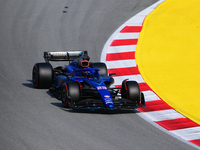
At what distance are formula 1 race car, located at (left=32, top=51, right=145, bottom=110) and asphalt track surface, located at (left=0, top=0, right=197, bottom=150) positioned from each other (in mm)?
311

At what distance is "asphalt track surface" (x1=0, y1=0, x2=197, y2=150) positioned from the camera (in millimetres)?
8492

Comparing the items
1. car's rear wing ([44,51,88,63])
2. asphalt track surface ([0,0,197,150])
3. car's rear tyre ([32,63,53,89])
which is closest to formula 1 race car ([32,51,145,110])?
car's rear tyre ([32,63,53,89])

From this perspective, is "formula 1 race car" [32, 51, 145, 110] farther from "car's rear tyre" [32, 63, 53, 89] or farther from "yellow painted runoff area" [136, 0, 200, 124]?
"yellow painted runoff area" [136, 0, 200, 124]

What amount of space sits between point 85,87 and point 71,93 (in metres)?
0.60

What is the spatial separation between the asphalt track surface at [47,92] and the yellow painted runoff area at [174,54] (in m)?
1.50

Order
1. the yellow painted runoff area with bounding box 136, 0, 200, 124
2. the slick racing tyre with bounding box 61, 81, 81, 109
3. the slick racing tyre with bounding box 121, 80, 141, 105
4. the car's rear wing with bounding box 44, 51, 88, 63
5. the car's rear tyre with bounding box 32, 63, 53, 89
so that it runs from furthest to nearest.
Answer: the car's rear wing with bounding box 44, 51, 88, 63, the yellow painted runoff area with bounding box 136, 0, 200, 124, the car's rear tyre with bounding box 32, 63, 53, 89, the slick racing tyre with bounding box 121, 80, 141, 105, the slick racing tyre with bounding box 61, 81, 81, 109

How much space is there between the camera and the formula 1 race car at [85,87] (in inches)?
395

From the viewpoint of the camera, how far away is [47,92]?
1193cm

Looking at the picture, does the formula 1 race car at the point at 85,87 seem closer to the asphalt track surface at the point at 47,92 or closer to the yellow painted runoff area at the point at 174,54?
the asphalt track surface at the point at 47,92

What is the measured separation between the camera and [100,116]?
397 inches

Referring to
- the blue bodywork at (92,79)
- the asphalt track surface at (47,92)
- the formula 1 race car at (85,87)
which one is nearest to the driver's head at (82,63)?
the formula 1 race car at (85,87)

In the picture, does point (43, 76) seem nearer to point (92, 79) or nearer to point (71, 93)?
point (92, 79)

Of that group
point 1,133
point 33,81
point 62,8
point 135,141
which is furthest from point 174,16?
point 1,133

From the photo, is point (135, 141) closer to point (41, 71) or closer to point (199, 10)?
point (41, 71)
